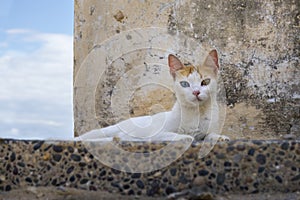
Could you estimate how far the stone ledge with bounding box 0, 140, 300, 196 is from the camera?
91.4 inches

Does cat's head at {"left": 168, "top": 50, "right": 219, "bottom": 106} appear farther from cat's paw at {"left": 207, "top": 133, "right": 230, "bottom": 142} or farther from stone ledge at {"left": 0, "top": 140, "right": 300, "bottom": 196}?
stone ledge at {"left": 0, "top": 140, "right": 300, "bottom": 196}

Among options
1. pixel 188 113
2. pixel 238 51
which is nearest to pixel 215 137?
pixel 188 113

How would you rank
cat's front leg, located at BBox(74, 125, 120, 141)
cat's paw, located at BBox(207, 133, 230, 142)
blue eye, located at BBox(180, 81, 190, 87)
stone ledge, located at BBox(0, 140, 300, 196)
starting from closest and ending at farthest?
stone ledge, located at BBox(0, 140, 300, 196)
cat's paw, located at BBox(207, 133, 230, 142)
blue eye, located at BBox(180, 81, 190, 87)
cat's front leg, located at BBox(74, 125, 120, 141)

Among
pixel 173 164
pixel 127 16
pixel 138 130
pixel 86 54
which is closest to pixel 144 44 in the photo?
pixel 127 16

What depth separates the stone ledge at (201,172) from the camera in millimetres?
2322

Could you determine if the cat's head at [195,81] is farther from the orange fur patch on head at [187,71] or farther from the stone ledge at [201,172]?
the stone ledge at [201,172]

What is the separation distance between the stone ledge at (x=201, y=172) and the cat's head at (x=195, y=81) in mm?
572

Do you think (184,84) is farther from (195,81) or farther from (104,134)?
(104,134)

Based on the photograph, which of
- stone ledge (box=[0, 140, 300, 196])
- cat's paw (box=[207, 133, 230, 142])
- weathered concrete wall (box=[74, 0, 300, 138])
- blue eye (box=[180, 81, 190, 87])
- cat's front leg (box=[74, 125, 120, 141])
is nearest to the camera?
stone ledge (box=[0, 140, 300, 196])

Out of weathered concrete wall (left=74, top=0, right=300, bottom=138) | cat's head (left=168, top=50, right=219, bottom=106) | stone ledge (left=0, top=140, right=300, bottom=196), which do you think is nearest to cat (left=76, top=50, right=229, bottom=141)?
cat's head (left=168, top=50, right=219, bottom=106)

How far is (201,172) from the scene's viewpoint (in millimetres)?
2336

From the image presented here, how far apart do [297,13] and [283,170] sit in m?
1.69

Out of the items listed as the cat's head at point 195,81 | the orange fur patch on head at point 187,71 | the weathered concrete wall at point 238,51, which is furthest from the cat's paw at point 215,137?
the weathered concrete wall at point 238,51

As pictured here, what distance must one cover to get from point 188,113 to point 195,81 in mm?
172
